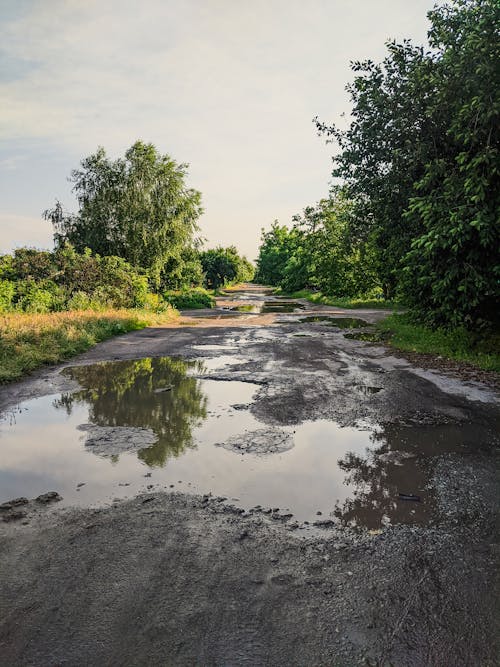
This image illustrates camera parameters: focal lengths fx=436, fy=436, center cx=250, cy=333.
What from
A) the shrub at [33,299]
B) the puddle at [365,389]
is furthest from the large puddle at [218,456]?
the shrub at [33,299]

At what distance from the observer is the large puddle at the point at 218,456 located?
4445 mm

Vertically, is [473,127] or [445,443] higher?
[473,127]

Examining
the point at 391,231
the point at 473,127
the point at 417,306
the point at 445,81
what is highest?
the point at 445,81

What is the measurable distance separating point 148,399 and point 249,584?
18.0 feet

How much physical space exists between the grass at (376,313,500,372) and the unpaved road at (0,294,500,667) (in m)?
6.54

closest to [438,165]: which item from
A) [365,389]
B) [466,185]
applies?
[466,185]

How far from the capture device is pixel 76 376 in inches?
407

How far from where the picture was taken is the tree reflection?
620 centimetres

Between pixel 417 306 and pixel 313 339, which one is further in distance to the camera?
pixel 313 339

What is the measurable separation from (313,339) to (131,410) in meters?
9.89

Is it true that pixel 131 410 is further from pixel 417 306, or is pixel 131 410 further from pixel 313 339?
pixel 313 339

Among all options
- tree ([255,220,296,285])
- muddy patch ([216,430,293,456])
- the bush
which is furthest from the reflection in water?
tree ([255,220,296,285])

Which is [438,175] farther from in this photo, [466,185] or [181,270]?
[181,270]

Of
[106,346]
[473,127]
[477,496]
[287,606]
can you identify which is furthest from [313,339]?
[287,606]
